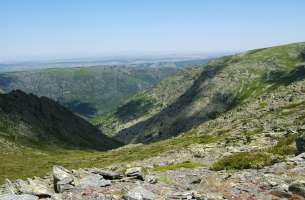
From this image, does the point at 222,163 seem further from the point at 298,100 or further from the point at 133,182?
the point at 298,100

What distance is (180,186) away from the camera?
2667 cm

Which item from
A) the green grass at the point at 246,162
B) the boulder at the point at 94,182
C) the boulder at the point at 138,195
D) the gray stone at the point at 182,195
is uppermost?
the boulder at the point at 138,195

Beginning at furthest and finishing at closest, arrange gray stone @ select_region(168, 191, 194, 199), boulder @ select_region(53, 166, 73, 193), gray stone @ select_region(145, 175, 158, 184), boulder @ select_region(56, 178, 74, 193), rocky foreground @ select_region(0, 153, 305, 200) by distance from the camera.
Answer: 1. gray stone @ select_region(145, 175, 158, 184)
2. boulder @ select_region(53, 166, 73, 193)
3. boulder @ select_region(56, 178, 74, 193)
4. rocky foreground @ select_region(0, 153, 305, 200)
5. gray stone @ select_region(168, 191, 194, 199)

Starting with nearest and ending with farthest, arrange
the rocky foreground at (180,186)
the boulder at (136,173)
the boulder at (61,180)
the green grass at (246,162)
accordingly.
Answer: the rocky foreground at (180,186)
the boulder at (61,180)
the boulder at (136,173)
the green grass at (246,162)

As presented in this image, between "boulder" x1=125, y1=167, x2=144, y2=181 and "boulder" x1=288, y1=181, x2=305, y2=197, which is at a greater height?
"boulder" x1=288, y1=181, x2=305, y2=197

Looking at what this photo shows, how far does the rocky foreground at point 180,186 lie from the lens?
22.4 metres

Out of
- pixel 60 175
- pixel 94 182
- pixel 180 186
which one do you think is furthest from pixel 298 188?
pixel 60 175

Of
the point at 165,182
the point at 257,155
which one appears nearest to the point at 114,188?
the point at 165,182

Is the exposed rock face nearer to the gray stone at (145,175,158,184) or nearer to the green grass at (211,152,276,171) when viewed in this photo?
the gray stone at (145,175,158,184)

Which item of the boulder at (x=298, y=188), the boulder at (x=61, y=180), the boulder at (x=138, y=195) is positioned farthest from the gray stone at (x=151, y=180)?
the boulder at (x=298, y=188)

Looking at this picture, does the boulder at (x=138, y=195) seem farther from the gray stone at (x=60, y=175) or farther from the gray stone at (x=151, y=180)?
the gray stone at (x=60, y=175)

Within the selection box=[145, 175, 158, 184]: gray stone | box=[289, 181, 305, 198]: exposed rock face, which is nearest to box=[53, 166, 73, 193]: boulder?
box=[145, 175, 158, 184]: gray stone

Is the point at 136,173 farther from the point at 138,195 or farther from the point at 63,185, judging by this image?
the point at 138,195

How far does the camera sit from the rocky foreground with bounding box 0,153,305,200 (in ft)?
73.4
